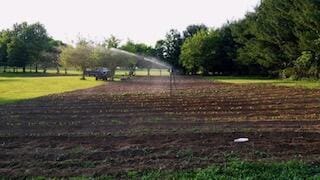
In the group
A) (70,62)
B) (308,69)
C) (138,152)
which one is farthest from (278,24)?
(138,152)

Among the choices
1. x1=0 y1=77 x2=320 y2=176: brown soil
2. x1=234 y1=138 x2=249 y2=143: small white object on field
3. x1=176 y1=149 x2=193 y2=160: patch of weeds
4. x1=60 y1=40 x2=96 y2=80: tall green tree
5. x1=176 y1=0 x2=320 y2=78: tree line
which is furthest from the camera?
x1=60 y1=40 x2=96 y2=80: tall green tree

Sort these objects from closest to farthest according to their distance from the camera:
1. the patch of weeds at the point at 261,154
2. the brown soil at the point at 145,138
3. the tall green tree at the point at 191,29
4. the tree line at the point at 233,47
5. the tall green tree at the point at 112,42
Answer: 1. the brown soil at the point at 145,138
2. the patch of weeds at the point at 261,154
3. the tree line at the point at 233,47
4. the tall green tree at the point at 112,42
5. the tall green tree at the point at 191,29

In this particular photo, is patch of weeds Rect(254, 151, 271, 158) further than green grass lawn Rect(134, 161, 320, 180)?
Yes

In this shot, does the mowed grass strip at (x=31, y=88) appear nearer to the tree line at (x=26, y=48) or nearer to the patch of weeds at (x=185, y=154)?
the patch of weeds at (x=185, y=154)

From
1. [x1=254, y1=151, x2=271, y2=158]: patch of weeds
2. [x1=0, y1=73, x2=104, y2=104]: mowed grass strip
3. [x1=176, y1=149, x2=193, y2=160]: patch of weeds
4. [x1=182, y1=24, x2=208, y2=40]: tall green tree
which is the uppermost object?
[x1=182, y1=24, x2=208, y2=40]: tall green tree

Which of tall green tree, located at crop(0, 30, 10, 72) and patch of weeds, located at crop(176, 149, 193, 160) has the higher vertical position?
tall green tree, located at crop(0, 30, 10, 72)

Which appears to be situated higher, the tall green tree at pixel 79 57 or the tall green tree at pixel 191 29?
the tall green tree at pixel 191 29

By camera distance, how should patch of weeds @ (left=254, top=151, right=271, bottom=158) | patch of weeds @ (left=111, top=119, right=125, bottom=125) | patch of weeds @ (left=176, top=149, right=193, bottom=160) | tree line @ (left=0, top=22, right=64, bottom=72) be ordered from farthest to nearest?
tree line @ (left=0, top=22, right=64, bottom=72) < patch of weeds @ (left=111, top=119, right=125, bottom=125) < patch of weeds @ (left=176, top=149, right=193, bottom=160) < patch of weeds @ (left=254, top=151, right=271, bottom=158)

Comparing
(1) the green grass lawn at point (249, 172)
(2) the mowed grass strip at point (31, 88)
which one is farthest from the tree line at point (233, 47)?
(1) the green grass lawn at point (249, 172)

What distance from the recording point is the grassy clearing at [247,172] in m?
9.27

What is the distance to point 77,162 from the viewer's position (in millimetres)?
10969

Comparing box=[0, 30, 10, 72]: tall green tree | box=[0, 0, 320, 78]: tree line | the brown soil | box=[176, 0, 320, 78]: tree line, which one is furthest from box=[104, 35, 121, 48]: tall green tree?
the brown soil

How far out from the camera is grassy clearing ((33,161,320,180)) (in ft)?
30.4

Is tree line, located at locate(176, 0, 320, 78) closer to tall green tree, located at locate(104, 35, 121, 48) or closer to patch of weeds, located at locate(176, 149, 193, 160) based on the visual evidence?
tall green tree, located at locate(104, 35, 121, 48)
